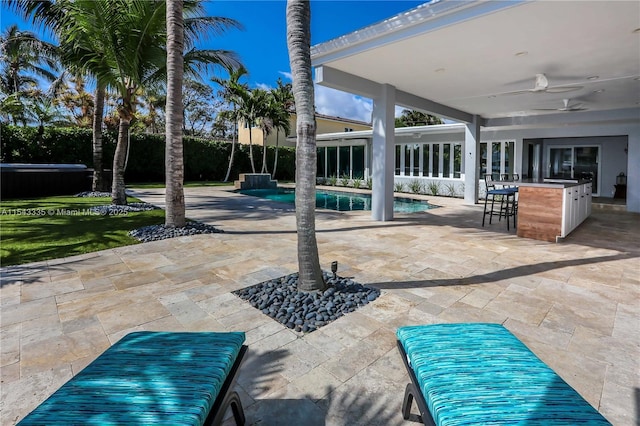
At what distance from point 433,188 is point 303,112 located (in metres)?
15.1

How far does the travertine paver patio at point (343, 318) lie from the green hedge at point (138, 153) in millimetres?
14742

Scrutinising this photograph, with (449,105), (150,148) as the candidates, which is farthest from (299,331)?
(150,148)

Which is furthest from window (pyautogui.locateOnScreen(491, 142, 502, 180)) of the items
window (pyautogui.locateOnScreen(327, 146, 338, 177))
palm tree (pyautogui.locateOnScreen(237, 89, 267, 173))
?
palm tree (pyautogui.locateOnScreen(237, 89, 267, 173))

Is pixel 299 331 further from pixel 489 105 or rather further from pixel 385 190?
pixel 489 105

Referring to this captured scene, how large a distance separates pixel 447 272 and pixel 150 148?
20.6 m

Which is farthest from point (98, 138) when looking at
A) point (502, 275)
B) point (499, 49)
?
point (502, 275)

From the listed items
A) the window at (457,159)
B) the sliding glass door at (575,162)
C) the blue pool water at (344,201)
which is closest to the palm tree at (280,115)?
the blue pool water at (344,201)

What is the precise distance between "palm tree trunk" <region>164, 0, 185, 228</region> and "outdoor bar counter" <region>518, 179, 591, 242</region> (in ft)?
24.4

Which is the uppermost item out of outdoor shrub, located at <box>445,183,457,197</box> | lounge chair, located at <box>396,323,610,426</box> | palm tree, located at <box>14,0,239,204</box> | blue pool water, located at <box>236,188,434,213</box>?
palm tree, located at <box>14,0,239,204</box>

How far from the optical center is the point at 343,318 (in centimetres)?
362

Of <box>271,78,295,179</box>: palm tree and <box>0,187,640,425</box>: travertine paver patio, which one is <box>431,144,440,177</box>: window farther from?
<box>0,187,640,425</box>: travertine paver patio

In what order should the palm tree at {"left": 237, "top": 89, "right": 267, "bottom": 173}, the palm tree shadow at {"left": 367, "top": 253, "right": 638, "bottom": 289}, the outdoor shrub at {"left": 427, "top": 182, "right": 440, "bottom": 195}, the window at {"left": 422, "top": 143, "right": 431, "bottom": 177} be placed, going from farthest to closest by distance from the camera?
the palm tree at {"left": 237, "top": 89, "right": 267, "bottom": 173}
the window at {"left": 422, "top": 143, "right": 431, "bottom": 177}
the outdoor shrub at {"left": 427, "top": 182, "right": 440, "bottom": 195}
the palm tree shadow at {"left": 367, "top": 253, "right": 638, "bottom": 289}

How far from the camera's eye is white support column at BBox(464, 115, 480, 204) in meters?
13.9

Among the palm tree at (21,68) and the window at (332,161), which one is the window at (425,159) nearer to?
the window at (332,161)
